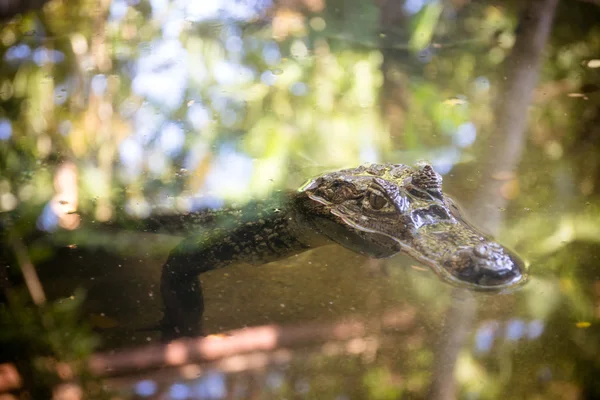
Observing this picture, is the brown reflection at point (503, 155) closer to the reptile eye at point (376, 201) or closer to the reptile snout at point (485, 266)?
the reptile snout at point (485, 266)

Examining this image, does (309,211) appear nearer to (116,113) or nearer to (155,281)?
(155,281)

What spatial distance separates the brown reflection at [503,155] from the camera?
6.53 ft

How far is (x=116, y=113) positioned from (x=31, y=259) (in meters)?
1.51

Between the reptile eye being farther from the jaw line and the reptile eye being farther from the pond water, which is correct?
the pond water

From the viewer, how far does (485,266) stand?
2.17 meters

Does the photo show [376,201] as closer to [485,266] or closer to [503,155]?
[485,266]

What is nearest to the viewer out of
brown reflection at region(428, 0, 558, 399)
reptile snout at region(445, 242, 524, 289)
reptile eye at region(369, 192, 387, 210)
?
brown reflection at region(428, 0, 558, 399)

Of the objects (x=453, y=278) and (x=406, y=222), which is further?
(x=406, y=222)

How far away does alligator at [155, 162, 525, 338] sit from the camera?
7.25ft

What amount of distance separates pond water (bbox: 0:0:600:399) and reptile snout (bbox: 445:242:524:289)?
0.07 m

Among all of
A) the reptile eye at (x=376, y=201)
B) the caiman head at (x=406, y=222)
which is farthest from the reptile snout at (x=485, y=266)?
the reptile eye at (x=376, y=201)

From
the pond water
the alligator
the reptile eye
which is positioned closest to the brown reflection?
the pond water

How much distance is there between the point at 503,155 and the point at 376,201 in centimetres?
120

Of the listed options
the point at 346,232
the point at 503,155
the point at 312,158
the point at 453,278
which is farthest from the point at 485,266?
the point at 312,158
